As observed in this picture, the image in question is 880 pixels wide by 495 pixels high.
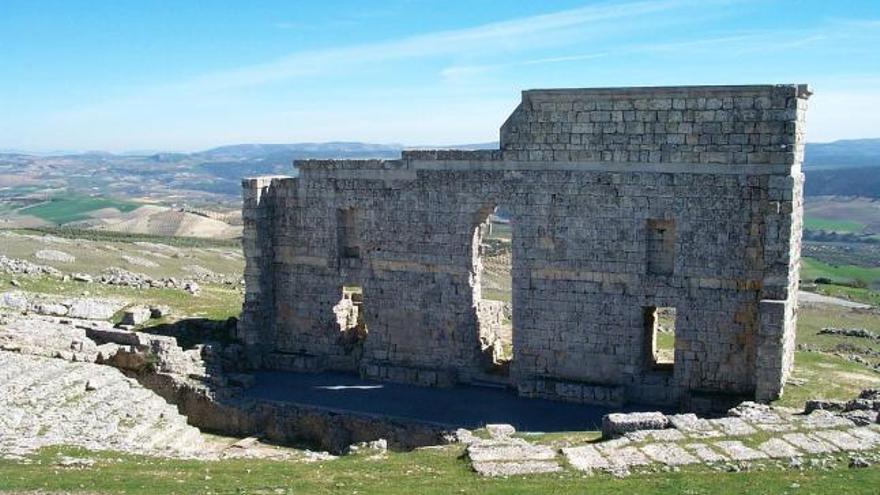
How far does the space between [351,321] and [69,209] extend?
446ft

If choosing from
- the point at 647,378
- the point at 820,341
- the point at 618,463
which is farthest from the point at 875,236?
the point at 618,463

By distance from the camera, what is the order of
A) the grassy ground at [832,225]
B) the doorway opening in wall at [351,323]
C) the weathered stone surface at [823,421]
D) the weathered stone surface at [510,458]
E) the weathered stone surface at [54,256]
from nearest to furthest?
the weathered stone surface at [510,458], the weathered stone surface at [823,421], the doorway opening in wall at [351,323], the weathered stone surface at [54,256], the grassy ground at [832,225]

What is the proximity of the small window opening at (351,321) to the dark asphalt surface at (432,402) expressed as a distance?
1005 mm

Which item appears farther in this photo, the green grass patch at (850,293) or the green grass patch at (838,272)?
the green grass patch at (838,272)

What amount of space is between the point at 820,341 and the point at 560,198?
17.9m

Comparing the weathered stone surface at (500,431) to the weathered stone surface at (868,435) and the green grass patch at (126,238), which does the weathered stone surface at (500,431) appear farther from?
the green grass patch at (126,238)

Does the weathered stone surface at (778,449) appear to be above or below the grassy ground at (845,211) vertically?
above

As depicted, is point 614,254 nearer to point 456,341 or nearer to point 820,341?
point 456,341

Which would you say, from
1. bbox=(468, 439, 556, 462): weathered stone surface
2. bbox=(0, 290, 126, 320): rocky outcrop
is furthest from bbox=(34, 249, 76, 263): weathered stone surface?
bbox=(468, 439, 556, 462): weathered stone surface

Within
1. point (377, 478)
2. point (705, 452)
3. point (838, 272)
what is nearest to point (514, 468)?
point (377, 478)

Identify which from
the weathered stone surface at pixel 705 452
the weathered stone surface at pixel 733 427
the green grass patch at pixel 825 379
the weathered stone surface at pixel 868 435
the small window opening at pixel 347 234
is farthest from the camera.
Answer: the small window opening at pixel 347 234

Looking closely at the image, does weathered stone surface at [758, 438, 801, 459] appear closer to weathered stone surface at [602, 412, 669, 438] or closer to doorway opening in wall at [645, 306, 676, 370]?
weathered stone surface at [602, 412, 669, 438]

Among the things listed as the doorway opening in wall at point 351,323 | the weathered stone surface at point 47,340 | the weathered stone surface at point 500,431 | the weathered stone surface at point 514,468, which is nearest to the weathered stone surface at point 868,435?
the weathered stone surface at point 514,468

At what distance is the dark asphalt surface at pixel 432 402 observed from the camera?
68.2 ft
